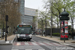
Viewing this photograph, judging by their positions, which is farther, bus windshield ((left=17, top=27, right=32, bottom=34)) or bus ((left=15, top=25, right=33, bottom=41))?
bus windshield ((left=17, top=27, right=32, bottom=34))

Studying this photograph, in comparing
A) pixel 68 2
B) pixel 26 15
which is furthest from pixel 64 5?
pixel 26 15

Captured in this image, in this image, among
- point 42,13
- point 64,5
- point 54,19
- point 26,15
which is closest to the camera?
point 64,5

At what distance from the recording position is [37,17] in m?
62.0

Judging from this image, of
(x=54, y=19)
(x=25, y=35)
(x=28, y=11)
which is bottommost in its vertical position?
(x=25, y=35)

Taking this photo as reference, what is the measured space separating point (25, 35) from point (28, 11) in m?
139

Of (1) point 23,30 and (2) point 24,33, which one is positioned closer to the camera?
(2) point 24,33

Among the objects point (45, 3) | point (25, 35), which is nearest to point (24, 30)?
point (25, 35)

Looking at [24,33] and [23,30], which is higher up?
[23,30]

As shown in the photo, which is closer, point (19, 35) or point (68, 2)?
point (19, 35)

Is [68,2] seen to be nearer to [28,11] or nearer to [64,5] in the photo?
[64,5]

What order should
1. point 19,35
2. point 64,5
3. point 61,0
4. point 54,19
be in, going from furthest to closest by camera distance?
point 54,19 < point 61,0 < point 64,5 < point 19,35

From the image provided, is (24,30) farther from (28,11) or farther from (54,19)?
(28,11)

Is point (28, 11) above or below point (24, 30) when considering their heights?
above

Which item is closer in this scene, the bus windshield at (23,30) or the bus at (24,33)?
the bus at (24,33)
